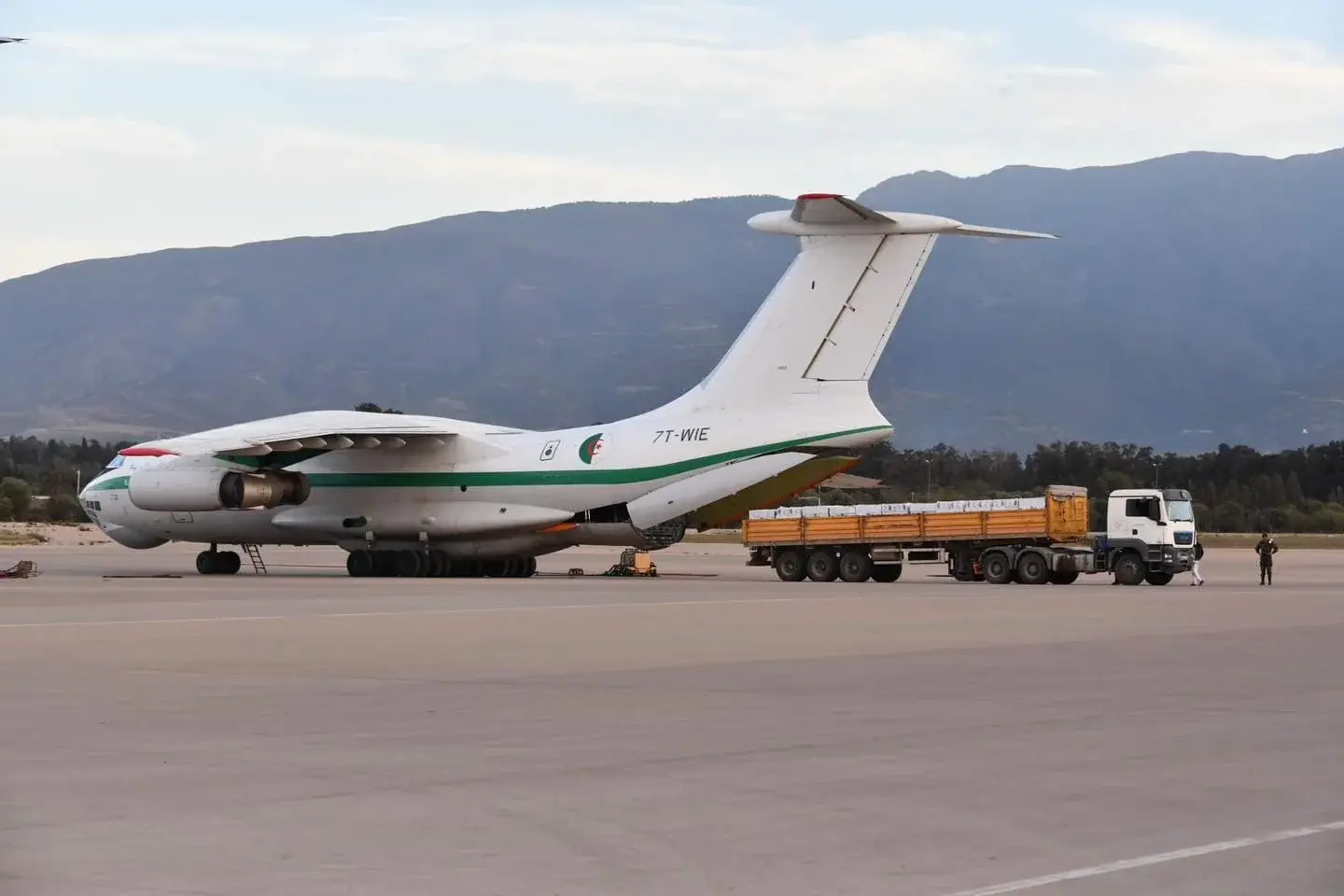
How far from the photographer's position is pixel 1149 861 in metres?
8.46

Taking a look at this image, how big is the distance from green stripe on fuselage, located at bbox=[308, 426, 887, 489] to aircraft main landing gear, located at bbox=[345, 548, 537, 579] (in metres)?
1.76

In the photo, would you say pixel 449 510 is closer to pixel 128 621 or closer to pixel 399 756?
pixel 128 621

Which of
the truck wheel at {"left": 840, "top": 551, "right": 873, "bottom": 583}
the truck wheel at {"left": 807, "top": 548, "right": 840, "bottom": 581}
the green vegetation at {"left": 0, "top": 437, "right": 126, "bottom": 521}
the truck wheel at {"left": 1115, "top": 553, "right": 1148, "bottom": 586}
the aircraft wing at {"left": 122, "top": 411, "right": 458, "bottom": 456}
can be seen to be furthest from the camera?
the green vegetation at {"left": 0, "top": 437, "right": 126, "bottom": 521}

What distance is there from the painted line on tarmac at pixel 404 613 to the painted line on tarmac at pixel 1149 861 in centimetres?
1755

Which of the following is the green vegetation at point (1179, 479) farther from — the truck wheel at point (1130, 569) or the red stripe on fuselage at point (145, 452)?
the red stripe on fuselage at point (145, 452)

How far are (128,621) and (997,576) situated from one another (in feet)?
72.0

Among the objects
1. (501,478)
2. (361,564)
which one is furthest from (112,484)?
(501,478)

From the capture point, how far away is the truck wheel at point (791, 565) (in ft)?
146

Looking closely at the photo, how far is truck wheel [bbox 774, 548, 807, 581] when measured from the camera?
4447 centimetres

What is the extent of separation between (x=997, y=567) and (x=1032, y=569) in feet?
2.91

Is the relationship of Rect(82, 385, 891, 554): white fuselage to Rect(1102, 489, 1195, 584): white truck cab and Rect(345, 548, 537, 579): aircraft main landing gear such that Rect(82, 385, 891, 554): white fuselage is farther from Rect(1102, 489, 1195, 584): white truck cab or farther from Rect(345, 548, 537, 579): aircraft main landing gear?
Rect(1102, 489, 1195, 584): white truck cab

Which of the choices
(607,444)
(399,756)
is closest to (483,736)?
(399,756)

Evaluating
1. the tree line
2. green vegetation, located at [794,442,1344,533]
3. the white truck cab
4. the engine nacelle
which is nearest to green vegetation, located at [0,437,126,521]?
the tree line

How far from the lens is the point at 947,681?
16656 mm
